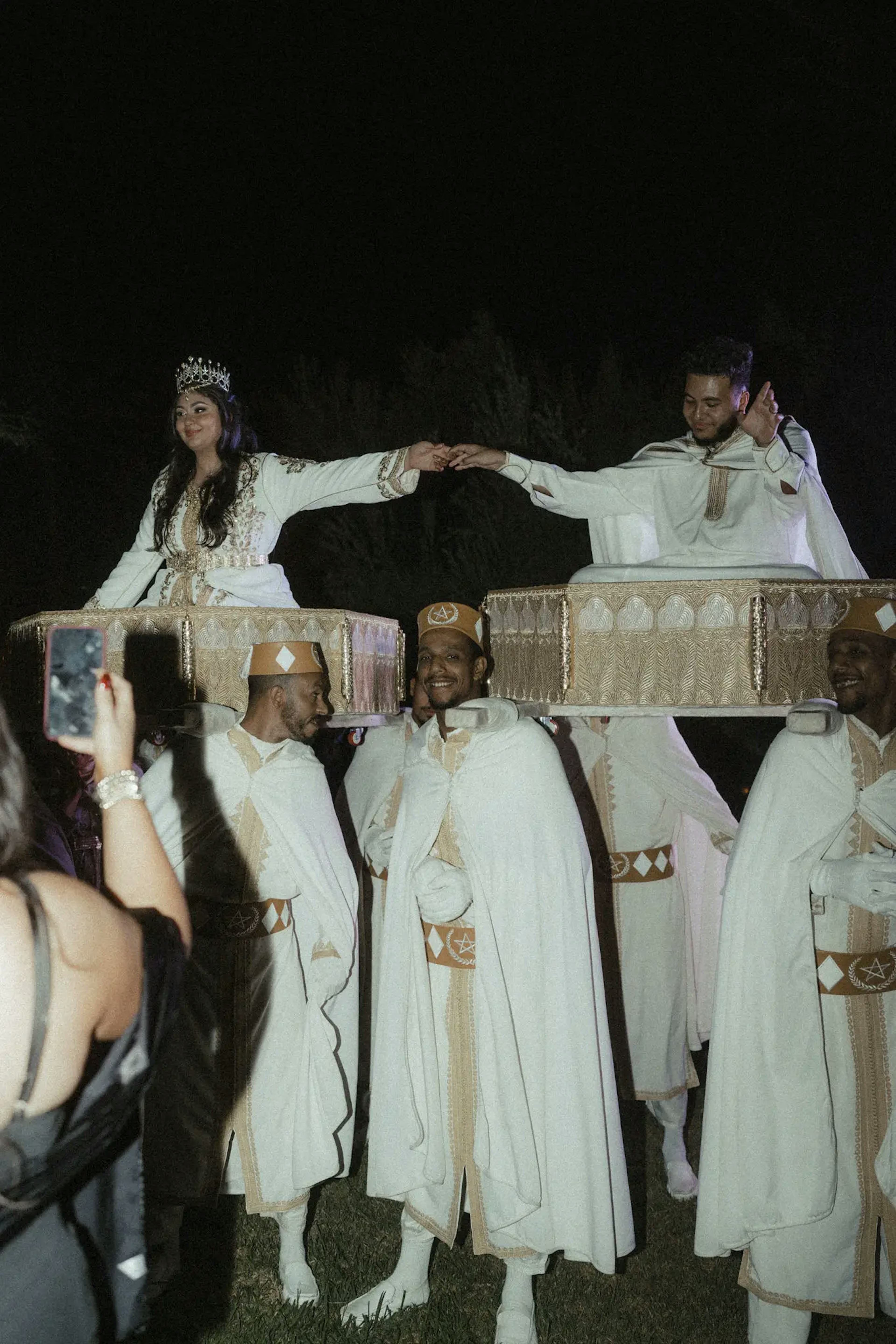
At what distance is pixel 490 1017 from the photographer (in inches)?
149

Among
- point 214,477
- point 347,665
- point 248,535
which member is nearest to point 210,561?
point 248,535

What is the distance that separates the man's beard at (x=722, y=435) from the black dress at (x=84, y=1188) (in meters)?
3.05

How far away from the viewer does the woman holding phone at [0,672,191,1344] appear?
165 cm

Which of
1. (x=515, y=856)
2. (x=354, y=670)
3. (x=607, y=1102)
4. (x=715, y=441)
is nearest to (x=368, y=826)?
(x=354, y=670)

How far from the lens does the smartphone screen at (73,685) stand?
2129mm

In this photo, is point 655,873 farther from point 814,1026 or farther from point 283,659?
point 283,659

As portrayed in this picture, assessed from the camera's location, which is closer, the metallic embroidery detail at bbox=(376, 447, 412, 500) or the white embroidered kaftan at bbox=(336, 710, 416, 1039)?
the metallic embroidery detail at bbox=(376, 447, 412, 500)

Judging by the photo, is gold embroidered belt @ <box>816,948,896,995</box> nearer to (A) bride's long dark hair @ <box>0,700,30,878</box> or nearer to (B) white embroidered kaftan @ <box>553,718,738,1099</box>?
(B) white embroidered kaftan @ <box>553,718,738,1099</box>

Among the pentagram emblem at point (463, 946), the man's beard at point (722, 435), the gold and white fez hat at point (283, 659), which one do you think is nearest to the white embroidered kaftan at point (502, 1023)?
the pentagram emblem at point (463, 946)

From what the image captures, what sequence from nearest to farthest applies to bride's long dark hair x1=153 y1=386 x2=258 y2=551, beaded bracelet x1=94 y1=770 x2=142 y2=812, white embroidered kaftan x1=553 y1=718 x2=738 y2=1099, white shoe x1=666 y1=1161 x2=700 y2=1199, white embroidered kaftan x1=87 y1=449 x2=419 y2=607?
1. beaded bracelet x1=94 y1=770 x2=142 y2=812
2. white embroidered kaftan x1=87 y1=449 x2=419 y2=607
3. bride's long dark hair x1=153 y1=386 x2=258 y2=551
4. white shoe x1=666 y1=1161 x2=700 y2=1199
5. white embroidered kaftan x1=553 y1=718 x2=738 y2=1099

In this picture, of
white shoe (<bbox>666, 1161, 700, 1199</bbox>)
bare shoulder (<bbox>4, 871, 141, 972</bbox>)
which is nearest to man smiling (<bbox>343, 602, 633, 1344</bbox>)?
white shoe (<bbox>666, 1161, 700, 1199</bbox>)

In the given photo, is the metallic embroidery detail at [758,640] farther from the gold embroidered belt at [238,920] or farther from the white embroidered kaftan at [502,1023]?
the gold embroidered belt at [238,920]

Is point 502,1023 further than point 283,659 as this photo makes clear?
No

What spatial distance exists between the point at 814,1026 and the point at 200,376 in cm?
342
